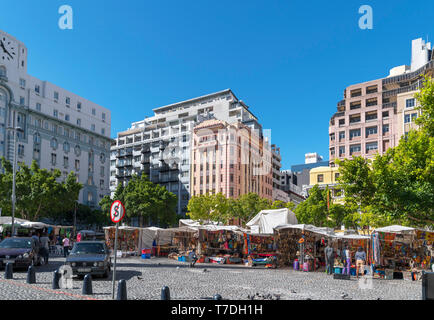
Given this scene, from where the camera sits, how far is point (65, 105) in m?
81.2

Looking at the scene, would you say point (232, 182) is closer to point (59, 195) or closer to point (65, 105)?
point (65, 105)

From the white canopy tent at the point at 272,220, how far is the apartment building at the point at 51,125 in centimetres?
5177

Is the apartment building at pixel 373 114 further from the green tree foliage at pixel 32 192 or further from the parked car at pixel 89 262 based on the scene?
the parked car at pixel 89 262

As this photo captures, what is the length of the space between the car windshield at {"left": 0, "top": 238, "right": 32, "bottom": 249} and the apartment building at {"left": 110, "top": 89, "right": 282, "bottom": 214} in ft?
230

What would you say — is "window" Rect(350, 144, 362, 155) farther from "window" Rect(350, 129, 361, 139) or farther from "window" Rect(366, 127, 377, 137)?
"window" Rect(366, 127, 377, 137)

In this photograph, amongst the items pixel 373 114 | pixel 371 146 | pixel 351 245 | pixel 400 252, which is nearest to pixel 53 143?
pixel 371 146

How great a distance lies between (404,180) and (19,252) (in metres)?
18.9

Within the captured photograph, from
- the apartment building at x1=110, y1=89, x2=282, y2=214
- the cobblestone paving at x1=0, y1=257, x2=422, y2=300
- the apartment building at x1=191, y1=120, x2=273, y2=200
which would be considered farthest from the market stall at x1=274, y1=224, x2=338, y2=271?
the apartment building at x1=110, y1=89, x2=282, y2=214

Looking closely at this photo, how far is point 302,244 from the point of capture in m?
24.9

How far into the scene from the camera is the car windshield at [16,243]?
19766mm

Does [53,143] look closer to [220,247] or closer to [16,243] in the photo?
[220,247]

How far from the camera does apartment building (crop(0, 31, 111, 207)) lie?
69375 mm

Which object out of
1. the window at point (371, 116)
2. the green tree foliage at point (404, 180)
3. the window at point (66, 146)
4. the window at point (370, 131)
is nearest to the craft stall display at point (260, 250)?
the green tree foliage at point (404, 180)
